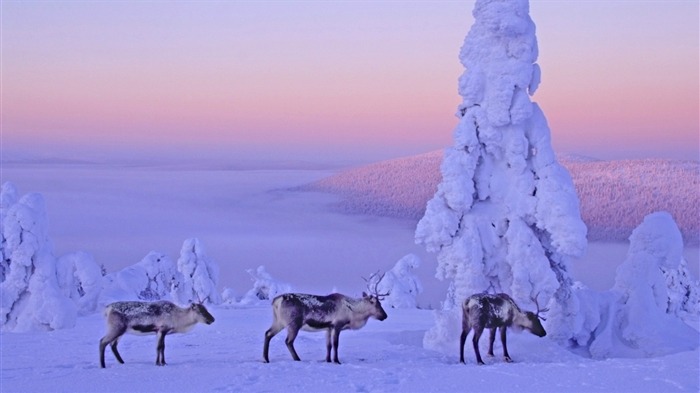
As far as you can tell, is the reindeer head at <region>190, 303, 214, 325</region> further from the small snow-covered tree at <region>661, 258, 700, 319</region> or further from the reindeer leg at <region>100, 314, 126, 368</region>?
the small snow-covered tree at <region>661, 258, 700, 319</region>

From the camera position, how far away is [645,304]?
2145 cm

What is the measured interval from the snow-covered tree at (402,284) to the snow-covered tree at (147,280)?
1098 cm

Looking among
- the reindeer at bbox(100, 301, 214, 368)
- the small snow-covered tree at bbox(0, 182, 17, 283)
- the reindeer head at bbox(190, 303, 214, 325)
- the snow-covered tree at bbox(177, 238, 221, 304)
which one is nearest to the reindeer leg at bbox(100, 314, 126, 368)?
the reindeer at bbox(100, 301, 214, 368)

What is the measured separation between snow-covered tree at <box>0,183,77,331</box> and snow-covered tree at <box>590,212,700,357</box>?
16.7 m

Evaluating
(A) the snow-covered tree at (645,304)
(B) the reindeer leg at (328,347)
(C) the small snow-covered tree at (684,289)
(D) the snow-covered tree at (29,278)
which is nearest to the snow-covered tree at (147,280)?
(D) the snow-covered tree at (29,278)

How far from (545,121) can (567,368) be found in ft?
28.0

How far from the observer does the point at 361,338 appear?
2028 centimetres

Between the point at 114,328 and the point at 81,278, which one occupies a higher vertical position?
the point at 114,328

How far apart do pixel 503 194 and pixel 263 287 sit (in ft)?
89.1

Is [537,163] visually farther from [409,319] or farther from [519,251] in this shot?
[409,319]

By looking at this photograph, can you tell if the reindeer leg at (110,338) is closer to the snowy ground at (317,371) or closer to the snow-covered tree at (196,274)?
the snowy ground at (317,371)

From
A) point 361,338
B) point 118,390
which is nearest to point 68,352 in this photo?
point 118,390

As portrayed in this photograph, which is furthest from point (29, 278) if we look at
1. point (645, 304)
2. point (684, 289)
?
point (684, 289)

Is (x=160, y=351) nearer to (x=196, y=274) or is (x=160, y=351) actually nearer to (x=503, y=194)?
(x=503, y=194)
